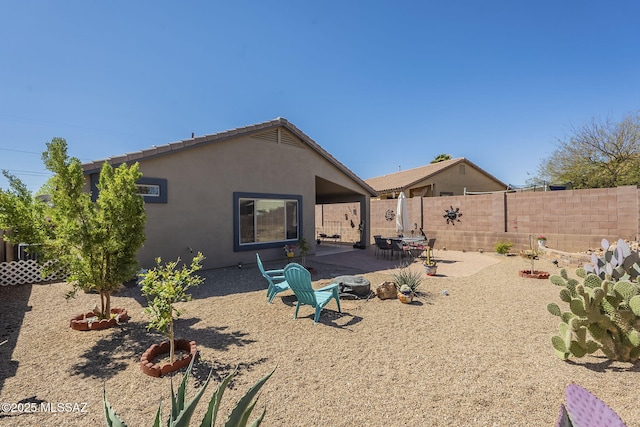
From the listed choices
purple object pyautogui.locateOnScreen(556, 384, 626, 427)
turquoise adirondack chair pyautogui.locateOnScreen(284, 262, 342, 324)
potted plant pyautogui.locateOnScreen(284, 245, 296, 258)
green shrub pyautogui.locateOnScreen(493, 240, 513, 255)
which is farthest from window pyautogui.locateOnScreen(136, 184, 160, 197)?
green shrub pyautogui.locateOnScreen(493, 240, 513, 255)

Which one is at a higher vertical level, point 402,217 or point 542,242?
point 402,217

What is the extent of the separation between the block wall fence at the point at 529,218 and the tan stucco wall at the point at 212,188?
7.95 metres

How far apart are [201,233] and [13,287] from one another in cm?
503

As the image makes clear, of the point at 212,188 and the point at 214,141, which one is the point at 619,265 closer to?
the point at 212,188

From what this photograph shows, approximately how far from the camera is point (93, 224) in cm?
494

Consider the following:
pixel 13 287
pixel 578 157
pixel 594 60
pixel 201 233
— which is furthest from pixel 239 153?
pixel 578 157

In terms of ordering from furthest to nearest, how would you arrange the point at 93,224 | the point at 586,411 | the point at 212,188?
the point at 212,188 < the point at 93,224 < the point at 586,411

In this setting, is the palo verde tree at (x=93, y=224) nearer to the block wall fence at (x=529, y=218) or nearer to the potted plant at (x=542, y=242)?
the block wall fence at (x=529, y=218)

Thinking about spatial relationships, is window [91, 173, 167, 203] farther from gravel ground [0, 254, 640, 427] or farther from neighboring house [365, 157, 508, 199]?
neighboring house [365, 157, 508, 199]

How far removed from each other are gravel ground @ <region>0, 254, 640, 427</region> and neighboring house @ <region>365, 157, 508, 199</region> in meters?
18.1

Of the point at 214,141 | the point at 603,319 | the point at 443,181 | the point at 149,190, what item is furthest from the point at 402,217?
the point at 443,181

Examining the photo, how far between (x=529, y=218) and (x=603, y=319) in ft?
37.8

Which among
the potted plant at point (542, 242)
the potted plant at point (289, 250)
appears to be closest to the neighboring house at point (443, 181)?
the potted plant at point (542, 242)

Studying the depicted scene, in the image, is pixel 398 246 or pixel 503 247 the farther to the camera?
pixel 503 247
